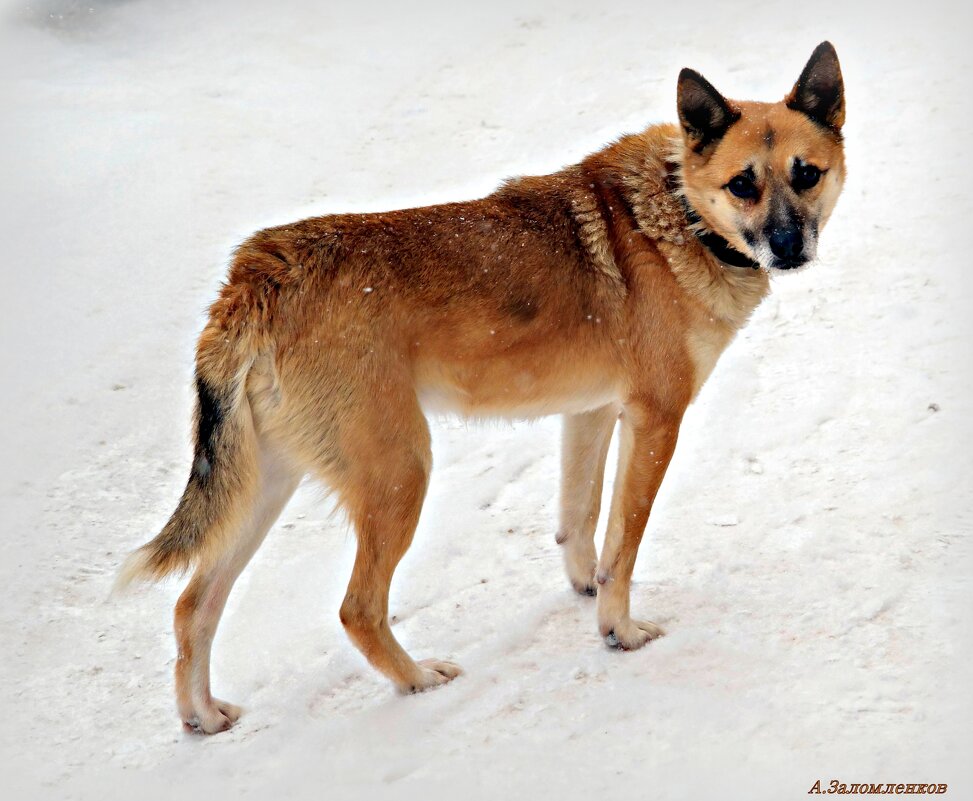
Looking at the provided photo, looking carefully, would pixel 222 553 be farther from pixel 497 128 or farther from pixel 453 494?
pixel 497 128

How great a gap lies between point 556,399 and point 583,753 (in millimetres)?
1339

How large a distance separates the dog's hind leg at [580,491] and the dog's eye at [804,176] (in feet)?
4.03

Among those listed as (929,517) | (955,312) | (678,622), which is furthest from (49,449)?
(955,312)

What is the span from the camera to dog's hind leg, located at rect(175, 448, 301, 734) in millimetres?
3857

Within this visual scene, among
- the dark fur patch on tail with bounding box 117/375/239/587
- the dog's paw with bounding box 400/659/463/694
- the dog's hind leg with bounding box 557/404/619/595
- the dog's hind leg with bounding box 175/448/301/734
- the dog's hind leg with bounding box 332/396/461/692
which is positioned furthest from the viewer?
the dog's hind leg with bounding box 557/404/619/595

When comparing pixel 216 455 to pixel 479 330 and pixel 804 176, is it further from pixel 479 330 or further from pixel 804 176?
pixel 804 176

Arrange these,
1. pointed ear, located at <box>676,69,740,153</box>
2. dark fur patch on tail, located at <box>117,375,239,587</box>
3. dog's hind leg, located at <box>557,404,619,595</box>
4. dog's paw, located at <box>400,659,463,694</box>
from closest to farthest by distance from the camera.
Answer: dark fur patch on tail, located at <box>117,375,239,587</box> < dog's paw, located at <box>400,659,463,694</box> < pointed ear, located at <box>676,69,740,153</box> < dog's hind leg, located at <box>557,404,619,595</box>

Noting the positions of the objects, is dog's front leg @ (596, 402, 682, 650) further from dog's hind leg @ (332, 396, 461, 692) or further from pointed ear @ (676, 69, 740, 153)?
pointed ear @ (676, 69, 740, 153)

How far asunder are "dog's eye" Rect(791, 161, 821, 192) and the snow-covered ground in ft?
4.98

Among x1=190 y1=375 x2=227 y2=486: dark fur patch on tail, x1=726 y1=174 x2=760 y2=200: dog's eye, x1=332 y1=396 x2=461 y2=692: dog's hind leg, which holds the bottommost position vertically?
x1=332 y1=396 x2=461 y2=692: dog's hind leg

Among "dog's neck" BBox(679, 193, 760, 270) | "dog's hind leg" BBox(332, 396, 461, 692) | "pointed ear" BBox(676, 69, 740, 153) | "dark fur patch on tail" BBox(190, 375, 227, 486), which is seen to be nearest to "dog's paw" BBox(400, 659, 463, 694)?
"dog's hind leg" BBox(332, 396, 461, 692)

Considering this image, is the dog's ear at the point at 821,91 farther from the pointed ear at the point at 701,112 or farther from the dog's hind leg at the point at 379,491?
the dog's hind leg at the point at 379,491

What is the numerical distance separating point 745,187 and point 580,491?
146 centimetres

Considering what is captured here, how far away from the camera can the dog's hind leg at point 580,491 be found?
4.58m
